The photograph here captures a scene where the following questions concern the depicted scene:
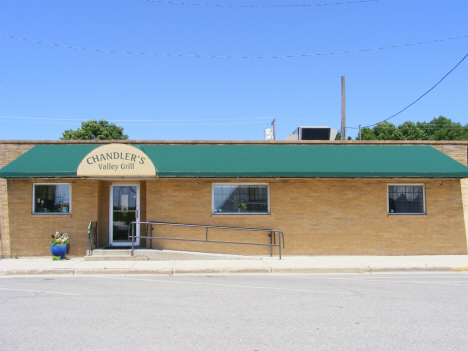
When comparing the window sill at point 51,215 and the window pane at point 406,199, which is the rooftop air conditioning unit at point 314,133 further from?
the window sill at point 51,215

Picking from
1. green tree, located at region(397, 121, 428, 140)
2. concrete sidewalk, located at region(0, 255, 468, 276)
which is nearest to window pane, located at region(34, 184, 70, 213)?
concrete sidewalk, located at region(0, 255, 468, 276)

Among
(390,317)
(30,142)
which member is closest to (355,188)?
(390,317)

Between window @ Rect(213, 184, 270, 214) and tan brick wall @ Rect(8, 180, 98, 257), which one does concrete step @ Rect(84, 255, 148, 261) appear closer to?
tan brick wall @ Rect(8, 180, 98, 257)

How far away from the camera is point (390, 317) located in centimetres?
705

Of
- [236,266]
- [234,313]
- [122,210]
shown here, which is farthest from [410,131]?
[234,313]

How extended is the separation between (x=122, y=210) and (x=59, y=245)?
93.1 inches

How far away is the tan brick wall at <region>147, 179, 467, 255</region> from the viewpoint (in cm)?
1473

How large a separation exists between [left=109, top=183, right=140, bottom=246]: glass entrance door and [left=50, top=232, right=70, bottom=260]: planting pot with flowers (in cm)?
162

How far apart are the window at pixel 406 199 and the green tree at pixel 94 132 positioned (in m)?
36.9

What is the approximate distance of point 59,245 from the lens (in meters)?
13.9

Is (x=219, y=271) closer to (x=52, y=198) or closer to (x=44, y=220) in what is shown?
(x=44, y=220)

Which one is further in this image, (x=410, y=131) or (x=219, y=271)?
(x=410, y=131)

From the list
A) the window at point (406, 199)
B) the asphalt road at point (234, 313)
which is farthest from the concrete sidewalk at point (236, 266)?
the window at point (406, 199)

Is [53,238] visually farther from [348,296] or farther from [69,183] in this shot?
[348,296]
